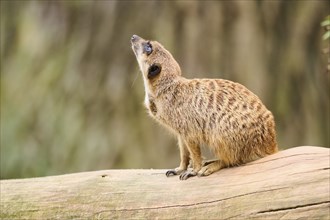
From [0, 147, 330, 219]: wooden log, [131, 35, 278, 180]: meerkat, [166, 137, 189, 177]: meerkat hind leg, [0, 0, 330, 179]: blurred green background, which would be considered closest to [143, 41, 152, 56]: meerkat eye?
[131, 35, 278, 180]: meerkat

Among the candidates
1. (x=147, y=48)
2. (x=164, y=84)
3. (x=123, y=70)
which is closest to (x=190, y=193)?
(x=164, y=84)

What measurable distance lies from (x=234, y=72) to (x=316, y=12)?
633 millimetres

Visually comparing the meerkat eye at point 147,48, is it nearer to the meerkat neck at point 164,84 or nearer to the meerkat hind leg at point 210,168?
the meerkat neck at point 164,84

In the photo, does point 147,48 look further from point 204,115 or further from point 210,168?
point 210,168

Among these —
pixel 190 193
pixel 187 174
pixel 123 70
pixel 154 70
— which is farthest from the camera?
pixel 123 70

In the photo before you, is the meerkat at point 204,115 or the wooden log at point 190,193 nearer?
the wooden log at point 190,193

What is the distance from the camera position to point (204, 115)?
8.34 ft

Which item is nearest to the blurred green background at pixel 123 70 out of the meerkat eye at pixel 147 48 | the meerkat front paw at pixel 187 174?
the meerkat eye at pixel 147 48

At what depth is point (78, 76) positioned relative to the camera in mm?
4715

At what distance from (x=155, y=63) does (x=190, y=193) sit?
52 centimetres

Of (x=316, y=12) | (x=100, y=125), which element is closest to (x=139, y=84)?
(x=100, y=125)

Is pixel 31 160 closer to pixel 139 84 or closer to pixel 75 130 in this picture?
pixel 75 130

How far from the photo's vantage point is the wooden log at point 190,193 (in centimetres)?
215

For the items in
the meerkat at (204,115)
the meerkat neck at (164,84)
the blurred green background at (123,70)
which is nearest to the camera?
the meerkat at (204,115)
